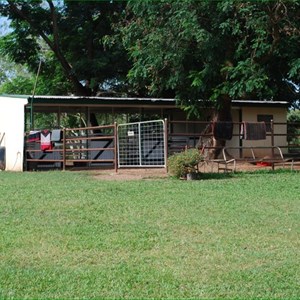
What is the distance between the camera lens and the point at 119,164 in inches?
606

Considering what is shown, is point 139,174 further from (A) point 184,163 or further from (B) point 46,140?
(B) point 46,140

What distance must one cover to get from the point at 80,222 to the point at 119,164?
8359 mm

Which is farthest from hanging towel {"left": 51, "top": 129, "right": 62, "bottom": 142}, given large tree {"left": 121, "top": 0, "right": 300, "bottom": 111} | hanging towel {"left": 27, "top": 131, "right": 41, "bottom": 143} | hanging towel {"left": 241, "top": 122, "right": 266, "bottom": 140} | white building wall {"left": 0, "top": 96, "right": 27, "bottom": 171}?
hanging towel {"left": 241, "top": 122, "right": 266, "bottom": 140}

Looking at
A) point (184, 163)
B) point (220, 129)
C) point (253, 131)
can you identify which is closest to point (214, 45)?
point (220, 129)

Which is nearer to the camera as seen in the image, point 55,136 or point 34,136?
point 55,136

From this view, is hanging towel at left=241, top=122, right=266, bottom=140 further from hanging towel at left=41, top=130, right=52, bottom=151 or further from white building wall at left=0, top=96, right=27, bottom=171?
white building wall at left=0, top=96, right=27, bottom=171

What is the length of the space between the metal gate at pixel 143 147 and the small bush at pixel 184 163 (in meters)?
2.34

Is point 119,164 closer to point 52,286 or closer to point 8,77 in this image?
point 52,286

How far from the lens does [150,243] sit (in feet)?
19.4

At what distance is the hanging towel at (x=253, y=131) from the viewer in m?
15.0

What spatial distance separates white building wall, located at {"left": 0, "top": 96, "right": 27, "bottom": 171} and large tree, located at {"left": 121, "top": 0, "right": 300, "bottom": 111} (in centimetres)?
429

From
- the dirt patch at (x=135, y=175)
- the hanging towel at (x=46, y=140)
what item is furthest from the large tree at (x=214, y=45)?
the hanging towel at (x=46, y=140)

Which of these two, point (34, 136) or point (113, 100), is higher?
point (113, 100)

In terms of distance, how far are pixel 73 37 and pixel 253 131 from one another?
13978mm
